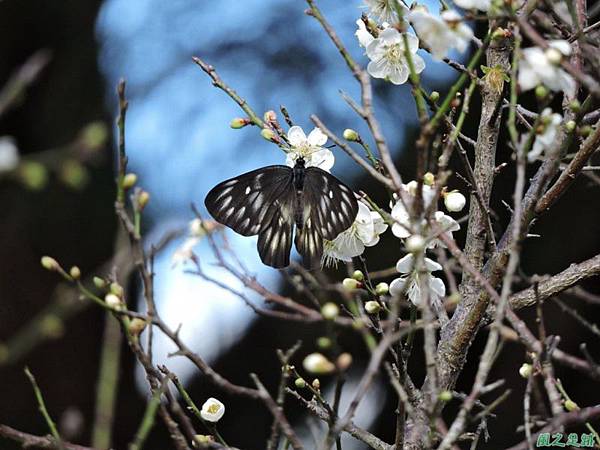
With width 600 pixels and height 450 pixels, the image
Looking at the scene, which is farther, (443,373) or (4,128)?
(4,128)

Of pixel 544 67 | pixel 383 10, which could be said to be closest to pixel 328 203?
pixel 383 10

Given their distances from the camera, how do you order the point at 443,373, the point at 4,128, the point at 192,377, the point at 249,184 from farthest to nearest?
the point at 4,128 < the point at 192,377 < the point at 249,184 < the point at 443,373

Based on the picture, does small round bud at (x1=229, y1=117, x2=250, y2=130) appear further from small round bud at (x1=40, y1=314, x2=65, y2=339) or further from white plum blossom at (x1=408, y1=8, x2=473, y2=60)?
small round bud at (x1=40, y1=314, x2=65, y2=339)

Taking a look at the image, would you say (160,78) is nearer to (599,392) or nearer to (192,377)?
(192,377)

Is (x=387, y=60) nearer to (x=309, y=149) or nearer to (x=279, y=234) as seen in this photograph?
(x=309, y=149)

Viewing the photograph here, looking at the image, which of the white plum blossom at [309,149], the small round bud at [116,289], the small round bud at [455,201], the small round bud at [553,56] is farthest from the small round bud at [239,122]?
the small round bud at [553,56]

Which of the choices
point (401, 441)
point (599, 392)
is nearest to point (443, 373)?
point (401, 441)
